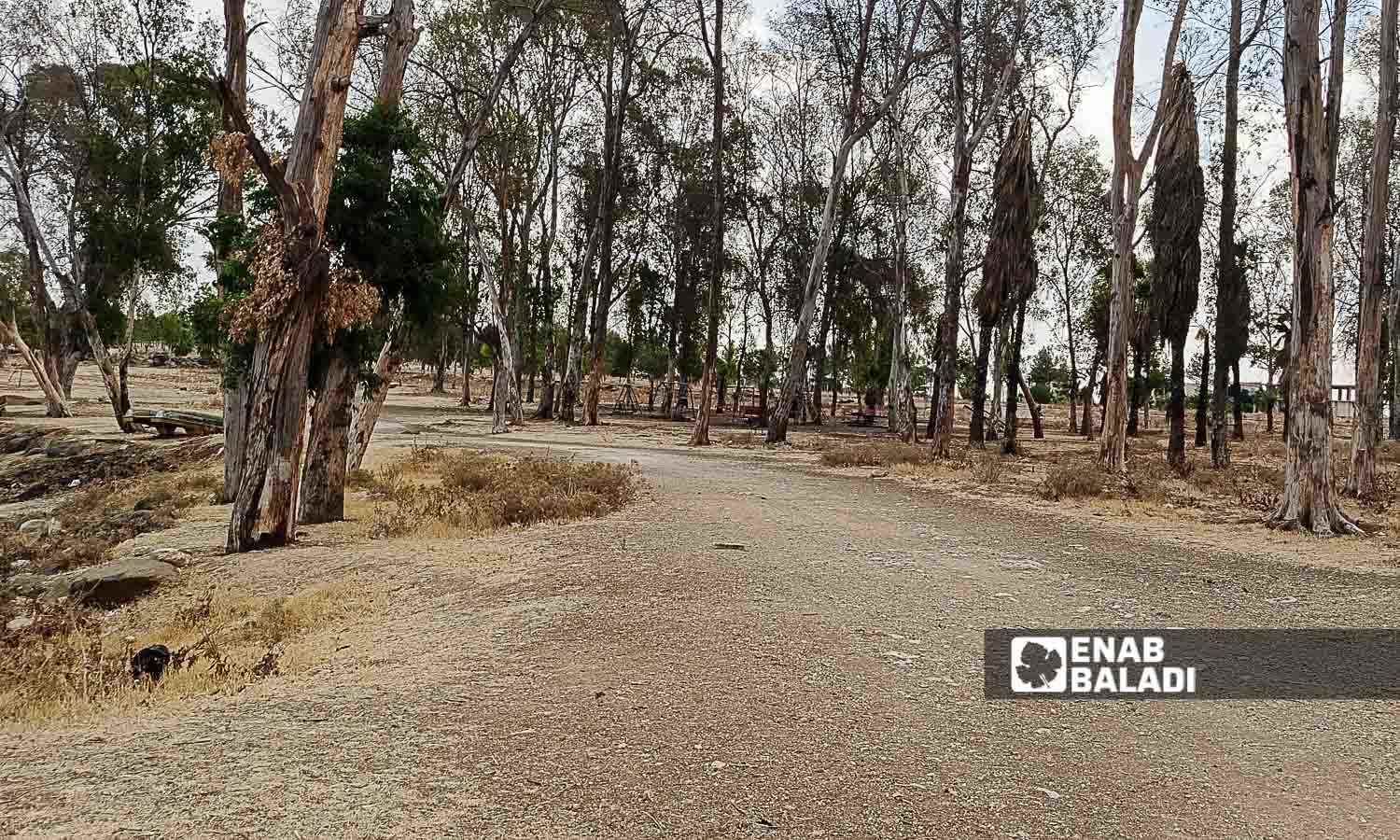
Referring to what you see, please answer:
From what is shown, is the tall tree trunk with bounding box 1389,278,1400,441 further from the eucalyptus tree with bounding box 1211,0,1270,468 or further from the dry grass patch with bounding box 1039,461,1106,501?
the dry grass patch with bounding box 1039,461,1106,501

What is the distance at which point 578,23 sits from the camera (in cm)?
2967

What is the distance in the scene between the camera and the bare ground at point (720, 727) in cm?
375

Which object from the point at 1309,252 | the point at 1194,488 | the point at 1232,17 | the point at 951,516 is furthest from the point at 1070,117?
the point at 951,516

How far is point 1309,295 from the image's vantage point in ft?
37.6

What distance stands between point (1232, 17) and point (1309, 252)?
1006 centimetres

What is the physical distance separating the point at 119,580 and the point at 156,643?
2793mm

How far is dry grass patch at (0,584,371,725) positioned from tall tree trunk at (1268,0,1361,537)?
11429 millimetres

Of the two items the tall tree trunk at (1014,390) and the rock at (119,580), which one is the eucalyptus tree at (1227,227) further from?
the rock at (119,580)

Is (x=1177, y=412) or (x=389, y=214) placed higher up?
A: (x=389, y=214)

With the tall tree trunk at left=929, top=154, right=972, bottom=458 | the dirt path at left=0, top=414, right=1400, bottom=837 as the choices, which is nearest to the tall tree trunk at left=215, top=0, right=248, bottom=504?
the dirt path at left=0, top=414, right=1400, bottom=837

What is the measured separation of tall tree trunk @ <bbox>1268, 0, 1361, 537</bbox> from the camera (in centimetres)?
1123

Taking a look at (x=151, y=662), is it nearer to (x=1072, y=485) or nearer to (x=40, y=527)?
(x=40, y=527)

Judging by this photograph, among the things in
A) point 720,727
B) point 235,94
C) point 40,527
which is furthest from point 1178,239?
point 40,527

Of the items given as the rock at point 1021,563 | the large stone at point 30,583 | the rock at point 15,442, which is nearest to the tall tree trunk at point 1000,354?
the rock at point 1021,563
